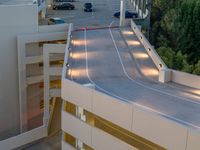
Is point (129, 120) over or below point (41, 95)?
over

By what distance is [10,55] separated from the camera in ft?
118

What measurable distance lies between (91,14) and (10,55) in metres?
18.1

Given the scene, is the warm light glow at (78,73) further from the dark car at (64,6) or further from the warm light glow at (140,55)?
the dark car at (64,6)

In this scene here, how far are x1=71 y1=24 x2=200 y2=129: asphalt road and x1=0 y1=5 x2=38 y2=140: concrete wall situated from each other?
473 cm

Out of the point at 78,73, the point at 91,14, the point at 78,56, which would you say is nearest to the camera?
the point at 78,73

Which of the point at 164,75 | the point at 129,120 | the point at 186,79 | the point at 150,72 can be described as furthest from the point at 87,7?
the point at 129,120

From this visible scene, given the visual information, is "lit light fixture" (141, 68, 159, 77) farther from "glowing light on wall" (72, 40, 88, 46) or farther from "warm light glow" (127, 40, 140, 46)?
"glowing light on wall" (72, 40, 88, 46)

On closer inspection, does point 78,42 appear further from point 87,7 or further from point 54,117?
point 87,7

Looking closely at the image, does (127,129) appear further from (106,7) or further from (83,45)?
(106,7)

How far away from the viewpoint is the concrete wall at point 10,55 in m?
34.9

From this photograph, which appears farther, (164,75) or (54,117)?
(54,117)

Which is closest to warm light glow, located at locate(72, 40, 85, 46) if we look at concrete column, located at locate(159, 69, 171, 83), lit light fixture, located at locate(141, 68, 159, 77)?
lit light fixture, located at locate(141, 68, 159, 77)

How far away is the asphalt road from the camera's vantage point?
65.1ft

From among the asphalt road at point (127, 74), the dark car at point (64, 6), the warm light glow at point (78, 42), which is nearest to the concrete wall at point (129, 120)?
the asphalt road at point (127, 74)
